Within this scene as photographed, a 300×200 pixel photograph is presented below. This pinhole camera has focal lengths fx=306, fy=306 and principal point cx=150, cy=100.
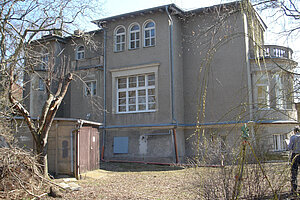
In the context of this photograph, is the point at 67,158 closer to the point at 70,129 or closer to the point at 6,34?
the point at 70,129

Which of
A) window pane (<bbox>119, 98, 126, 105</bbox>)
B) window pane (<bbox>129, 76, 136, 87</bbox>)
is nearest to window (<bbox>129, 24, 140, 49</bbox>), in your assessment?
window pane (<bbox>129, 76, 136, 87</bbox>)

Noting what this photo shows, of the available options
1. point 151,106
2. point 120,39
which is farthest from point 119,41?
point 151,106

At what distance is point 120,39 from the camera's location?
71.0ft

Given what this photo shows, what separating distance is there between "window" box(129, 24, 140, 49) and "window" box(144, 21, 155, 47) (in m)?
0.59

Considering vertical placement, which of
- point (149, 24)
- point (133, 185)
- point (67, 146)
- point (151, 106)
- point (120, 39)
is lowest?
point (133, 185)

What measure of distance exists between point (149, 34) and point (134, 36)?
3.86 feet

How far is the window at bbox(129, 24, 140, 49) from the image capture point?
21.1 m

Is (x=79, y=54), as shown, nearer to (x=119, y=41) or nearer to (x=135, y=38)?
(x=119, y=41)

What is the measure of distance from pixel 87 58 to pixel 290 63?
1886 centimetres

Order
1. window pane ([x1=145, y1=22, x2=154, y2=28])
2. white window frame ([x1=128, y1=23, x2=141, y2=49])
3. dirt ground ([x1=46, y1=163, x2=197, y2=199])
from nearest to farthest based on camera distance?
dirt ground ([x1=46, y1=163, x2=197, y2=199])
window pane ([x1=145, y1=22, x2=154, y2=28])
white window frame ([x1=128, y1=23, x2=141, y2=49])

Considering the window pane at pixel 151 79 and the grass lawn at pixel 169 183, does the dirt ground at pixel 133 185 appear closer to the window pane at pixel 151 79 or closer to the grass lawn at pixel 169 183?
the grass lawn at pixel 169 183

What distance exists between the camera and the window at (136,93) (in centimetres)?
2012

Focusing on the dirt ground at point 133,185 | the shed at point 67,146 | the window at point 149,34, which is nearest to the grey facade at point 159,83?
the window at point 149,34

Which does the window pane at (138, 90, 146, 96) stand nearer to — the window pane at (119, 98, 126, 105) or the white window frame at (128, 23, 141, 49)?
the window pane at (119, 98, 126, 105)
